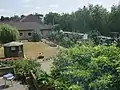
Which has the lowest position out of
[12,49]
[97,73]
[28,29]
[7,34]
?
[12,49]

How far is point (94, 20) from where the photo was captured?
162 feet

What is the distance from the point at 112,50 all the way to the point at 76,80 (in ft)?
5.24

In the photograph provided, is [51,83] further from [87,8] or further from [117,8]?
[87,8]

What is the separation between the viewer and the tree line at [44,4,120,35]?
42750mm

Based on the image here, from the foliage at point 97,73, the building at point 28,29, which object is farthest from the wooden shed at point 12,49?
the building at point 28,29

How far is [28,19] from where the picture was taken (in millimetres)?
75250

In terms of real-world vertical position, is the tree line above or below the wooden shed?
above

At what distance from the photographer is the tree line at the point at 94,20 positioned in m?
42.8

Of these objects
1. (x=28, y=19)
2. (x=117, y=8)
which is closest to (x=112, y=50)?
(x=117, y=8)

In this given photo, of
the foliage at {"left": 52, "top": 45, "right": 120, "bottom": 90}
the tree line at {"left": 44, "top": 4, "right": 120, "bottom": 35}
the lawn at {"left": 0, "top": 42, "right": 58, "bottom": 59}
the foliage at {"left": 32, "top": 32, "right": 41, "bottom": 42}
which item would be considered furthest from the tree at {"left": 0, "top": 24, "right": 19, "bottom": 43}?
the foliage at {"left": 52, "top": 45, "right": 120, "bottom": 90}

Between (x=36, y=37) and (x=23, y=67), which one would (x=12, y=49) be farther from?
(x=36, y=37)

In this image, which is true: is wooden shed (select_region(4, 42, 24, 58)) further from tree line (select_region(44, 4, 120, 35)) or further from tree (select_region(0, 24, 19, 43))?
tree line (select_region(44, 4, 120, 35))

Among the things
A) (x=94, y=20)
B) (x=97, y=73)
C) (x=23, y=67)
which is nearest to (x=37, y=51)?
(x=23, y=67)

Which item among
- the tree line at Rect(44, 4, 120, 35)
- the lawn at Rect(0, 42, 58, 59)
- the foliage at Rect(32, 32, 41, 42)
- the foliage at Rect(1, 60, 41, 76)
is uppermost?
the tree line at Rect(44, 4, 120, 35)
